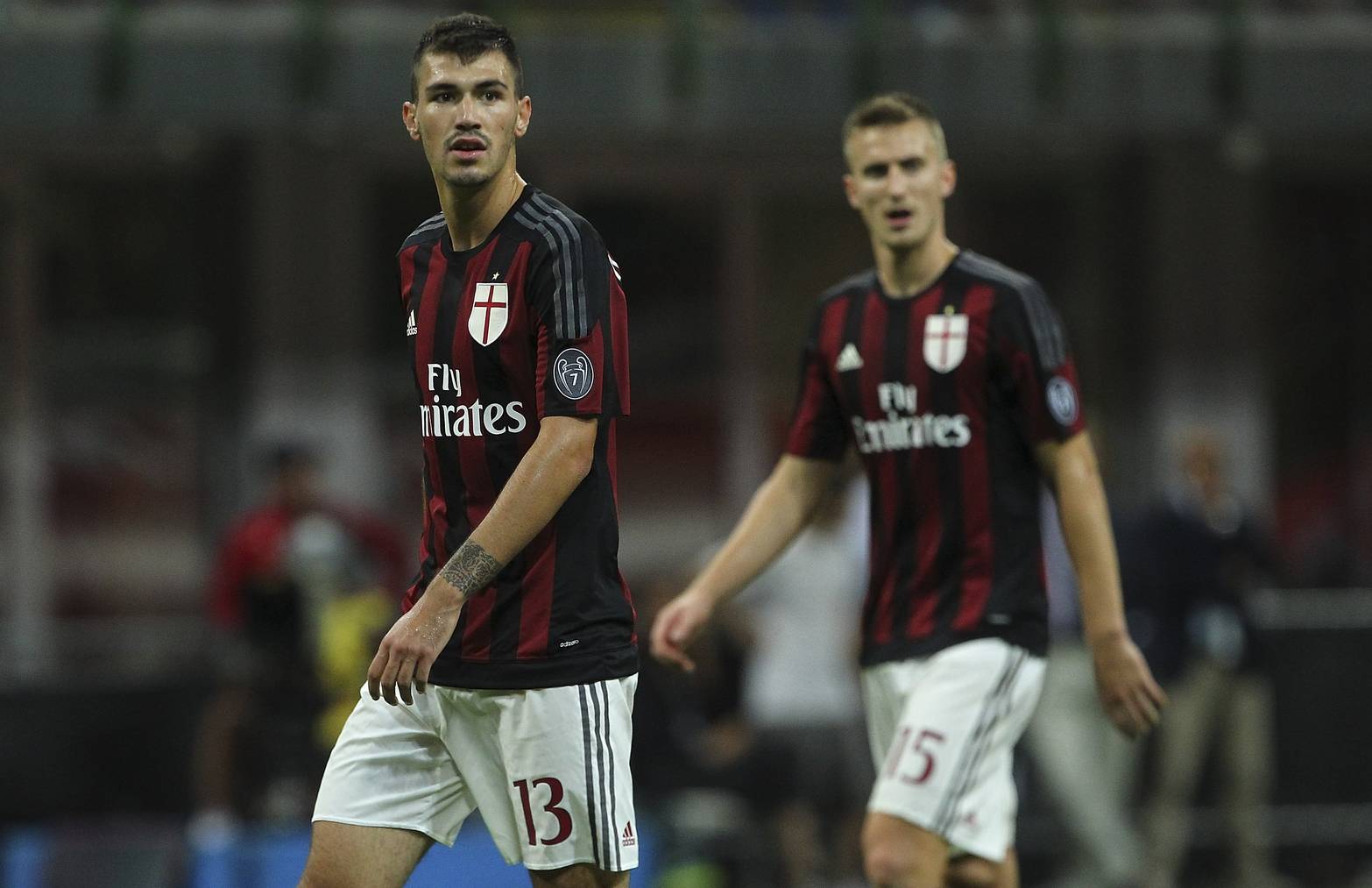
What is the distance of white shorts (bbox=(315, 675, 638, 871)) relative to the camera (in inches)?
169

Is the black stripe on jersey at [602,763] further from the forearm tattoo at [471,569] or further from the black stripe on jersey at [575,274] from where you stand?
the black stripe on jersey at [575,274]

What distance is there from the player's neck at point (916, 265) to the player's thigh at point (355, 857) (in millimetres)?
2061

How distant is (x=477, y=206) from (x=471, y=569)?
0.76m

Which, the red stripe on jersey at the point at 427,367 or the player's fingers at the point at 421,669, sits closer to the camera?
the player's fingers at the point at 421,669

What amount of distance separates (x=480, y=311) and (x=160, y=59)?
6338 mm

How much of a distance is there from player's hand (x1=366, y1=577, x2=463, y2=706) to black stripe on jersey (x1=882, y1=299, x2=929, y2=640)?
5.54 feet

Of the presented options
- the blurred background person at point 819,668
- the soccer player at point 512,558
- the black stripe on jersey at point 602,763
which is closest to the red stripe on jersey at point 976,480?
the soccer player at point 512,558

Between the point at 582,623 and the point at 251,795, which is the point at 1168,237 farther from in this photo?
the point at 582,623

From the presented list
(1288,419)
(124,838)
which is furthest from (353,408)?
(1288,419)

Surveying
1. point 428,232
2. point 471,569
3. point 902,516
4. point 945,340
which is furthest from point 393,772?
point 945,340

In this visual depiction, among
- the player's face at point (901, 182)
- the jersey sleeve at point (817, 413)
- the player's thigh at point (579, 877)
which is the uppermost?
the player's face at point (901, 182)

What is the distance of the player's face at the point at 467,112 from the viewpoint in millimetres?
4238

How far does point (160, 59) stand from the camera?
10.1 m

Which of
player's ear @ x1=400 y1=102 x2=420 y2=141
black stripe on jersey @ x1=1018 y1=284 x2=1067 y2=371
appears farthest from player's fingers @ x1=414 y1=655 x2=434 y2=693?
black stripe on jersey @ x1=1018 y1=284 x2=1067 y2=371
